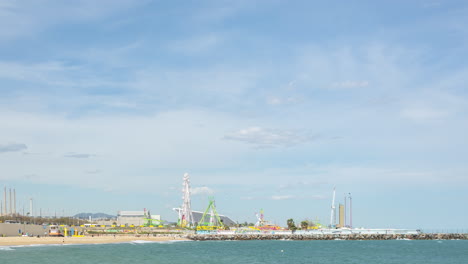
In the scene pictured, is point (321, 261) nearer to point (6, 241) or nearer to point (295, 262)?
point (295, 262)

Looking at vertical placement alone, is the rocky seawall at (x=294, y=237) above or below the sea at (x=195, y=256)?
below

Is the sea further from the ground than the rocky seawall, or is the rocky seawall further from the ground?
the sea

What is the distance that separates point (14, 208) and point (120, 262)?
10764 centimetres

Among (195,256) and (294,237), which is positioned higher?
(195,256)

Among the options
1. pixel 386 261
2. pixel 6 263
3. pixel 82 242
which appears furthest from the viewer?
pixel 82 242

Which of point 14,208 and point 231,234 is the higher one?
point 14,208

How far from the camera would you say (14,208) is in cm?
16075

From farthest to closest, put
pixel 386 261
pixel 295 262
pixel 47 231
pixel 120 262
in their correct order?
pixel 47 231
pixel 386 261
pixel 295 262
pixel 120 262

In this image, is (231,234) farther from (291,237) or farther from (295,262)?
(295,262)

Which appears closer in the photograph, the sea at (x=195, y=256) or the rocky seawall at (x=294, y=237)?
the sea at (x=195, y=256)

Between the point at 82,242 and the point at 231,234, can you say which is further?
the point at 231,234

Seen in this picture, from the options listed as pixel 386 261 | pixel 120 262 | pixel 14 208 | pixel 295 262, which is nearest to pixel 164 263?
pixel 120 262

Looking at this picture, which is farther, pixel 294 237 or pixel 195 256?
pixel 294 237

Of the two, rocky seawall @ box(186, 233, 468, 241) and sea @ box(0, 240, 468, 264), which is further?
rocky seawall @ box(186, 233, 468, 241)
